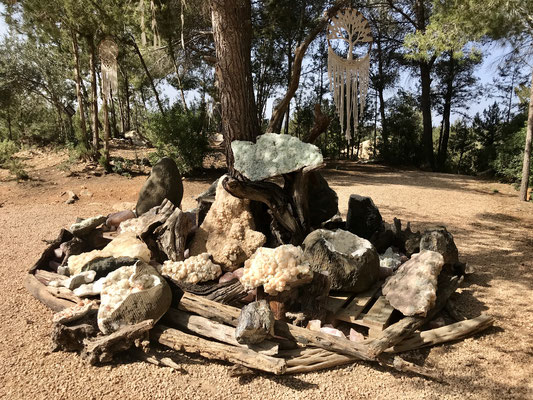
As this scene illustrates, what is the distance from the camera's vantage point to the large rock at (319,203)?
429cm

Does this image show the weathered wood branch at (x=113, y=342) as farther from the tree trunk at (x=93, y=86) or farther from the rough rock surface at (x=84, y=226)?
the tree trunk at (x=93, y=86)

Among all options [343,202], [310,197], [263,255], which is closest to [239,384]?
[263,255]

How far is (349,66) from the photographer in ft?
14.5

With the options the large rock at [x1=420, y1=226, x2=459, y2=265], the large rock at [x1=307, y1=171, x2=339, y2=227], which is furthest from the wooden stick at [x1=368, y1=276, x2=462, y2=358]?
the large rock at [x1=307, y1=171, x2=339, y2=227]

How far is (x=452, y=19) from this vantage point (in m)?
6.96

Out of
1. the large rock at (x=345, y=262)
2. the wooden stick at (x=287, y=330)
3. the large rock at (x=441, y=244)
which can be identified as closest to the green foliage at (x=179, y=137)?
the large rock at (x=345, y=262)

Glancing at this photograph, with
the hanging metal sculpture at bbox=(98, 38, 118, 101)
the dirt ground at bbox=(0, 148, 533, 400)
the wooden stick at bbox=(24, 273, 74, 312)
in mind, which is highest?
the hanging metal sculpture at bbox=(98, 38, 118, 101)

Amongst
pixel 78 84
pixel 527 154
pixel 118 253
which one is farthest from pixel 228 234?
pixel 78 84

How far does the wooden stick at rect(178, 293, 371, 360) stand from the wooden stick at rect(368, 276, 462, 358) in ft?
0.24

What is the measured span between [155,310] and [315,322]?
1.20 m

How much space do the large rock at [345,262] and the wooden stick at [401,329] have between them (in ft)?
1.92

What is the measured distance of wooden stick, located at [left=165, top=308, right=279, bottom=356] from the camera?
7.88ft

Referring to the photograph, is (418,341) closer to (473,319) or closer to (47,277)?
(473,319)

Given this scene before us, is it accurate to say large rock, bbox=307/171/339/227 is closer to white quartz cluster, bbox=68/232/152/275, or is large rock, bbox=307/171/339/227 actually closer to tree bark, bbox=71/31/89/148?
white quartz cluster, bbox=68/232/152/275
